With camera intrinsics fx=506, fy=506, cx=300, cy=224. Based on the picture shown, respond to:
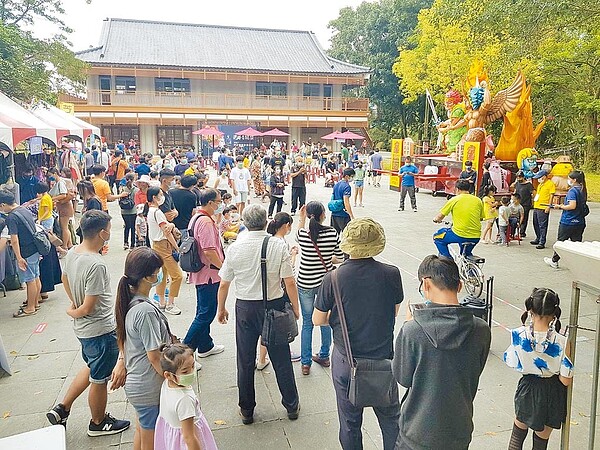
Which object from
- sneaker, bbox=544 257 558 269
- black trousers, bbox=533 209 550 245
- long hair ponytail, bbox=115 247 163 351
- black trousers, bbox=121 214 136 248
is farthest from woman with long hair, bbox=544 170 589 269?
black trousers, bbox=121 214 136 248

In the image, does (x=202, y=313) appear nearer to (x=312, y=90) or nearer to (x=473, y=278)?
(x=473, y=278)

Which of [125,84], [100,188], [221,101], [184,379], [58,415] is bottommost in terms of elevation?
[58,415]

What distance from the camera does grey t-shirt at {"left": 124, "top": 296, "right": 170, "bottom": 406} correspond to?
9.57 ft

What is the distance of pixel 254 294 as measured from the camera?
378 centimetres

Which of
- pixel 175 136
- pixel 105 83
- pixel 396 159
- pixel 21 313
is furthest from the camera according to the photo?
pixel 175 136

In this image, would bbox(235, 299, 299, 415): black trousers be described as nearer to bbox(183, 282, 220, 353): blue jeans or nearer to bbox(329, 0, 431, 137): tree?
bbox(183, 282, 220, 353): blue jeans

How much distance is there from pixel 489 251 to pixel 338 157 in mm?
14845

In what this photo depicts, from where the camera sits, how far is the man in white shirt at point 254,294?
377 cm

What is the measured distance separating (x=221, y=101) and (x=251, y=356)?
30.6m

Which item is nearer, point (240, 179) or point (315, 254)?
point (315, 254)

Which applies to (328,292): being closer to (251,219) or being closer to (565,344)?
(251,219)

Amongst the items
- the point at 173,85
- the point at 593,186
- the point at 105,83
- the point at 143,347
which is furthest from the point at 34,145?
the point at 173,85

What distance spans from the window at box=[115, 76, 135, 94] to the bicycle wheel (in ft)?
97.7

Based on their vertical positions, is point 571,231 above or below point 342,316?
below
